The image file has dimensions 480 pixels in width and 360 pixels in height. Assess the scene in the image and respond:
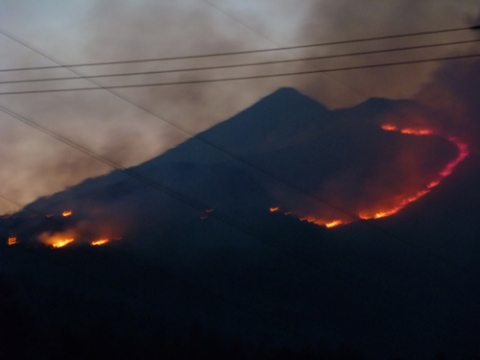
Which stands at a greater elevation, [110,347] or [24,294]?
[24,294]

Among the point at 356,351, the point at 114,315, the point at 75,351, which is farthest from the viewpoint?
the point at 114,315

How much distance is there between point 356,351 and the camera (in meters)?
22.1

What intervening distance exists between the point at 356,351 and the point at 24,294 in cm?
1487

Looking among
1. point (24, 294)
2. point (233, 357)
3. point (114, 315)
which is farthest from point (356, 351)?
point (24, 294)

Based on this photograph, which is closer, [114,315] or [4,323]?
[4,323]

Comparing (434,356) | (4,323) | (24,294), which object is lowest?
(434,356)

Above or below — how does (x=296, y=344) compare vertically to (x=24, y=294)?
below

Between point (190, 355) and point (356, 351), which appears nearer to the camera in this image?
point (190, 355)

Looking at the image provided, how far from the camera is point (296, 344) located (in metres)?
23.7

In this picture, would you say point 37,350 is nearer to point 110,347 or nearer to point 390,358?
point 110,347

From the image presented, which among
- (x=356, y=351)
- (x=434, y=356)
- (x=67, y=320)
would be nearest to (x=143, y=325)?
(x=67, y=320)

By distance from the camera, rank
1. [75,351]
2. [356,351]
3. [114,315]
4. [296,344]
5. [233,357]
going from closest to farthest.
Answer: [75,351] < [233,357] < [356,351] < [296,344] < [114,315]

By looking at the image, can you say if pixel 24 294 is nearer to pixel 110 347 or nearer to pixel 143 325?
pixel 143 325

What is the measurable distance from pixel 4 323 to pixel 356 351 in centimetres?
1285
